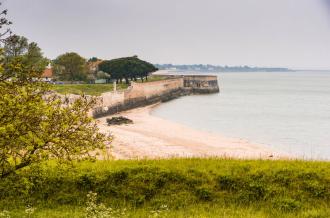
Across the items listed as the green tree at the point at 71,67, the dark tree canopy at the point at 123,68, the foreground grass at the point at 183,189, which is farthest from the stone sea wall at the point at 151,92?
the foreground grass at the point at 183,189

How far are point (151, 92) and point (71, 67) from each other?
60.5 ft

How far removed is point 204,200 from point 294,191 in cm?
243

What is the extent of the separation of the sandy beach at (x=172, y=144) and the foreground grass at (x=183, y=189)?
2011 centimetres


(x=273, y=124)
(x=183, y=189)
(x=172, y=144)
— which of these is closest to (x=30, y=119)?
(x=183, y=189)

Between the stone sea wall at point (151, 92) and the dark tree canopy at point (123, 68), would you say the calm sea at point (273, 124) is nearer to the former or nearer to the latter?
the stone sea wall at point (151, 92)

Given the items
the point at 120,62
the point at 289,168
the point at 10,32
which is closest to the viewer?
the point at 10,32

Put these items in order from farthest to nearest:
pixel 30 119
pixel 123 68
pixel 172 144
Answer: pixel 123 68 < pixel 172 144 < pixel 30 119

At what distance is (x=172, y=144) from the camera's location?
4481cm

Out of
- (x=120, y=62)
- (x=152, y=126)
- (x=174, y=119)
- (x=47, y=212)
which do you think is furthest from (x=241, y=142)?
(x=120, y=62)

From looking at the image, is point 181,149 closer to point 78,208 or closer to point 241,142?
point 241,142

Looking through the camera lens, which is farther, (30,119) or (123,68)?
(123,68)

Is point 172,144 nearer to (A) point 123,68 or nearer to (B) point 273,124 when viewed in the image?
(B) point 273,124

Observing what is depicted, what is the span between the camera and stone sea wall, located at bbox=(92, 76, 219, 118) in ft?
236

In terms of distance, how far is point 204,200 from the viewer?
12430mm
